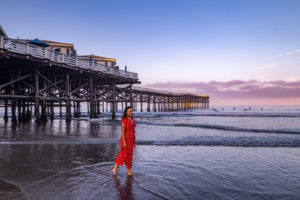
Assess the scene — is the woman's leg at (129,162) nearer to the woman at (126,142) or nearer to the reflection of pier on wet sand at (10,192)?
the woman at (126,142)

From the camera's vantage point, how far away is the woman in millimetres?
4223

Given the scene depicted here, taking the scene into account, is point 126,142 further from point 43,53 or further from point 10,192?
point 43,53

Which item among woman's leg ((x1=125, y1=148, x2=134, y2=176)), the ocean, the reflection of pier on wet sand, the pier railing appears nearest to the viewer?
the reflection of pier on wet sand

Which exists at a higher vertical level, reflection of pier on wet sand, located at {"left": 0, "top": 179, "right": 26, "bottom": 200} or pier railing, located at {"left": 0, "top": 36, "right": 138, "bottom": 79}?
pier railing, located at {"left": 0, "top": 36, "right": 138, "bottom": 79}

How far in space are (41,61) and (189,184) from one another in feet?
48.1

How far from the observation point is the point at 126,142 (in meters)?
4.27

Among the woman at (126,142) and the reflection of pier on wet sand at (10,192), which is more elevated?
the woman at (126,142)

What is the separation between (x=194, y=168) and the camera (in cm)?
484

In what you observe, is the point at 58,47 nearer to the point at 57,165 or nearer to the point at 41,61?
the point at 41,61

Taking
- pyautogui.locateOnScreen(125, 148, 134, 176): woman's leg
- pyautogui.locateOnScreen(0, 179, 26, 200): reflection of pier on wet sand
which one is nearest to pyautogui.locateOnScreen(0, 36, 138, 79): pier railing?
pyautogui.locateOnScreen(0, 179, 26, 200): reflection of pier on wet sand

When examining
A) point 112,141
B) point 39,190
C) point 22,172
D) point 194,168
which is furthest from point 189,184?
point 112,141

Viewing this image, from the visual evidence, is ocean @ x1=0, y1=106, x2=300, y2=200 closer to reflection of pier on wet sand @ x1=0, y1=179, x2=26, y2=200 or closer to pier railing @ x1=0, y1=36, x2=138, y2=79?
reflection of pier on wet sand @ x1=0, y1=179, x2=26, y2=200

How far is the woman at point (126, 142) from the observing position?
4.22 meters

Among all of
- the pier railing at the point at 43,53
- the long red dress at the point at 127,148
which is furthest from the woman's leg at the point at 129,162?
the pier railing at the point at 43,53
